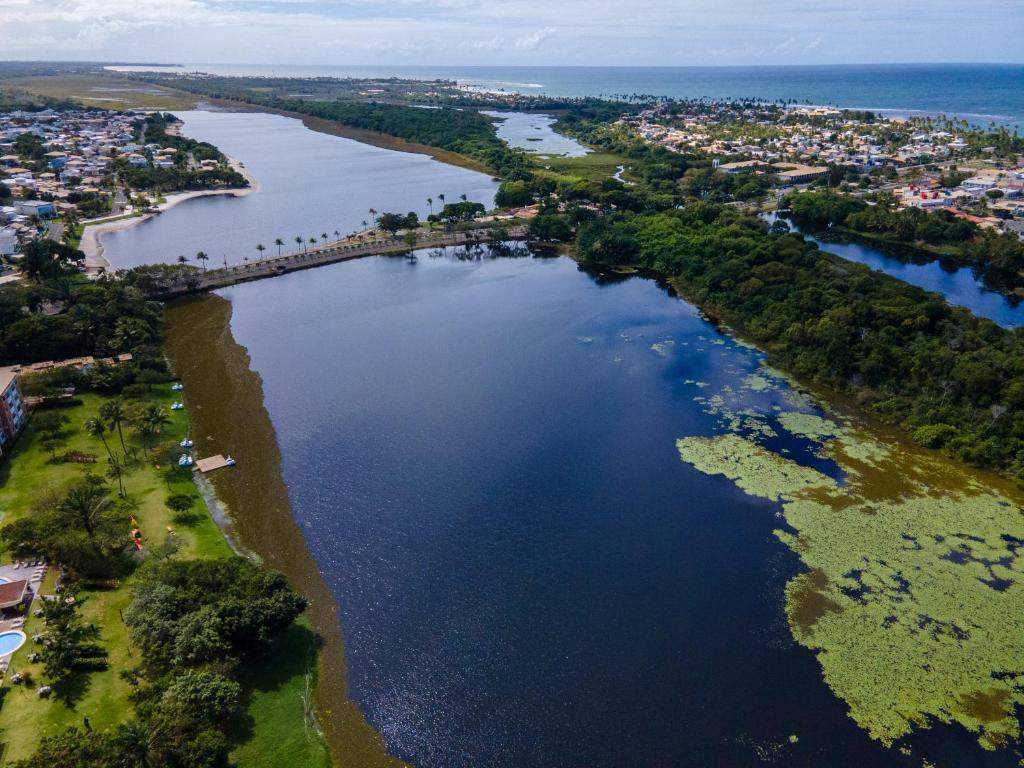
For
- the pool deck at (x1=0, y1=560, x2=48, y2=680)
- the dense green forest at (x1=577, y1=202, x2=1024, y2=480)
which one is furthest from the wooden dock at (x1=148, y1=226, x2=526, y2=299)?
the pool deck at (x1=0, y1=560, x2=48, y2=680)

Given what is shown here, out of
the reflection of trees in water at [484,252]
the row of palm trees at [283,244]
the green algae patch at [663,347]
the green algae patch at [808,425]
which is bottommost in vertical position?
the green algae patch at [808,425]

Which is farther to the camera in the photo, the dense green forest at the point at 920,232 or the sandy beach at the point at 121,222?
the sandy beach at the point at 121,222

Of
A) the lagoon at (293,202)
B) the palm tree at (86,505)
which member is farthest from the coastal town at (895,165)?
the palm tree at (86,505)

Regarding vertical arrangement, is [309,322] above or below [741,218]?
below

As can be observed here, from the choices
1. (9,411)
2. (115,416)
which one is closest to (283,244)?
(9,411)

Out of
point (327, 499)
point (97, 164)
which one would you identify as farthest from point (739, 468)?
point (97, 164)

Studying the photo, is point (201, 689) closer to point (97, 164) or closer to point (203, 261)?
point (203, 261)

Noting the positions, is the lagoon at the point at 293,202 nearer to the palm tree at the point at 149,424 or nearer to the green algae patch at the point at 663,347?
the palm tree at the point at 149,424

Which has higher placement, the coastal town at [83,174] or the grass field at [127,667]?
the coastal town at [83,174]
